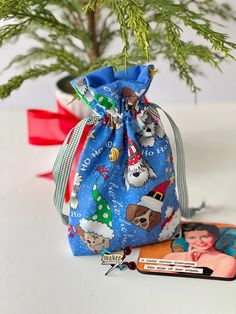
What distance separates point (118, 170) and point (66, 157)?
6 cm

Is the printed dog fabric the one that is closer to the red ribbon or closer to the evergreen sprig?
the evergreen sprig

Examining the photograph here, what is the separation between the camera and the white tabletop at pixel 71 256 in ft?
1.93

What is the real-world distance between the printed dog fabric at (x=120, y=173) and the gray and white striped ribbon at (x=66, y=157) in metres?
0.01

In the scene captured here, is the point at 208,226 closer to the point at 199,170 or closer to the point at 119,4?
the point at 199,170

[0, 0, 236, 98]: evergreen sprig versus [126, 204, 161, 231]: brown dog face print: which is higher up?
[0, 0, 236, 98]: evergreen sprig

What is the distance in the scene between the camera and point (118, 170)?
2.08 ft

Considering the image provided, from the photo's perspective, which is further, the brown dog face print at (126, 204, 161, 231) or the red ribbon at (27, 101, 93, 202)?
the red ribbon at (27, 101, 93, 202)

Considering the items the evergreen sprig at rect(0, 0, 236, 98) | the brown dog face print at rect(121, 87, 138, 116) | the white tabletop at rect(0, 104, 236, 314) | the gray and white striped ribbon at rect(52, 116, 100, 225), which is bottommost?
the white tabletop at rect(0, 104, 236, 314)

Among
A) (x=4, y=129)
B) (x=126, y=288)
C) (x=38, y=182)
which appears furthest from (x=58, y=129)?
(x=126, y=288)

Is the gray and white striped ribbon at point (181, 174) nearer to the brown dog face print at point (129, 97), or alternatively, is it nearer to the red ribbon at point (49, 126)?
the brown dog face print at point (129, 97)

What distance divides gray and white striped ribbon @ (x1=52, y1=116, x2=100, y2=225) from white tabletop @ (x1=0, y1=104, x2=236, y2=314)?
0.07 meters

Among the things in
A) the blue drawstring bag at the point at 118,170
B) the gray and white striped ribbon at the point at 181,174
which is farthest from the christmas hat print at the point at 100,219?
the gray and white striped ribbon at the point at 181,174

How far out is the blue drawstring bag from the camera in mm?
625

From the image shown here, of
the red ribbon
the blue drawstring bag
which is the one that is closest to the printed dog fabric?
the blue drawstring bag
